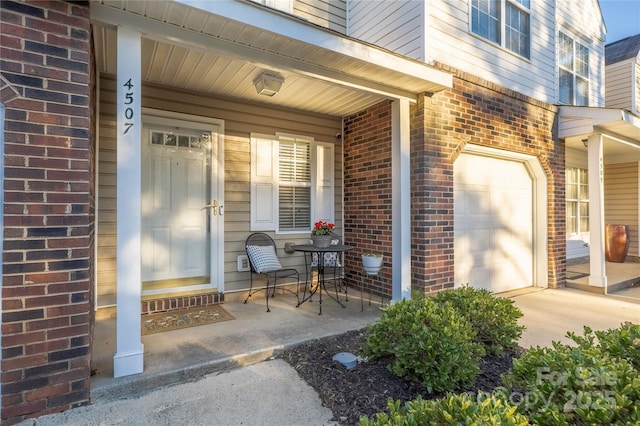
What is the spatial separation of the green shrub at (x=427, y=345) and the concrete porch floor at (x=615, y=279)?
440cm

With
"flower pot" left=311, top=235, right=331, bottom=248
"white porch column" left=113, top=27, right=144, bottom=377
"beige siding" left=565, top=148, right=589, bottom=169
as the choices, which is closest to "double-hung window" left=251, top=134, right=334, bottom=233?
Result: "flower pot" left=311, top=235, right=331, bottom=248

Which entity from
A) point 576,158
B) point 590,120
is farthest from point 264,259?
point 576,158

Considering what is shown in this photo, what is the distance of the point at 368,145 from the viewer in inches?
187

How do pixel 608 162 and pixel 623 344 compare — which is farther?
pixel 608 162

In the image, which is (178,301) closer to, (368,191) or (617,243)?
(368,191)

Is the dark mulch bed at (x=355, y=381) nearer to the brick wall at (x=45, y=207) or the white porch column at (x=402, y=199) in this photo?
the white porch column at (x=402, y=199)

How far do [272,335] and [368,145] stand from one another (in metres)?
2.89

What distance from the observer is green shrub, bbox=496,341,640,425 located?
125cm

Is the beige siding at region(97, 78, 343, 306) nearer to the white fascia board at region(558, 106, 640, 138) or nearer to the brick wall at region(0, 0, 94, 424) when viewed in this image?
the brick wall at region(0, 0, 94, 424)

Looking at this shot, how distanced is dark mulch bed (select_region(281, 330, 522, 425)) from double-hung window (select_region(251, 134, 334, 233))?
216 centimetres

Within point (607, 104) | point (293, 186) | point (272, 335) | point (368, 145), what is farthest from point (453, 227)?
point (607, 104)

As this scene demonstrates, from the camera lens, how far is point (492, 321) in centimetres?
267

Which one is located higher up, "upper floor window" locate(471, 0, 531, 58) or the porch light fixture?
"upper floor window" locate(471, 0, 531, 58)

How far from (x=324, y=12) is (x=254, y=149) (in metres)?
2.35
